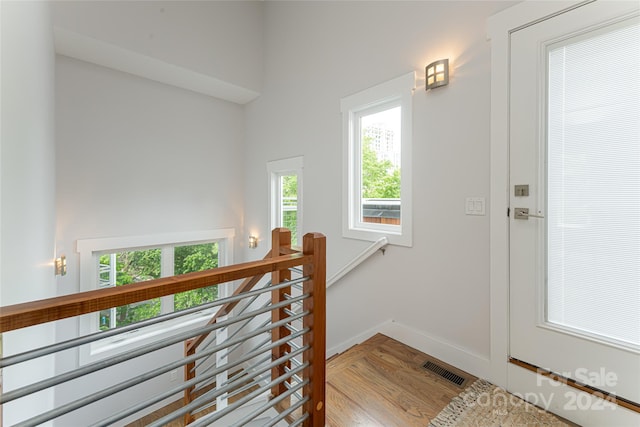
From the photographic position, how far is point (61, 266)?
2938 millimetres

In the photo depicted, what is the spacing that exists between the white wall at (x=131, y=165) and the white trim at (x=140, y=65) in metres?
0.12

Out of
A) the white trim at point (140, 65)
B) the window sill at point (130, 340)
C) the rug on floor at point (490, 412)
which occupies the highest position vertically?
the white trim at point (140, 65)

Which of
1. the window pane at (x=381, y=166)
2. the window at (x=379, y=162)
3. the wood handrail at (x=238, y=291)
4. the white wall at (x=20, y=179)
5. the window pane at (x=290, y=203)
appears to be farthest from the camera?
the window pane at (x=290, y=203)

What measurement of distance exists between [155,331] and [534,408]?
3.98 meters

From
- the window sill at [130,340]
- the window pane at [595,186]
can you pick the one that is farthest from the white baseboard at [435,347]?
the window sill at [130,340]

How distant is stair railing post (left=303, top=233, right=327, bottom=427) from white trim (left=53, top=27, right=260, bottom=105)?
3147 millimetres

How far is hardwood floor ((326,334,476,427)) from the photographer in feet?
4.68

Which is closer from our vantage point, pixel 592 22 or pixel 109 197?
pixel 592 22

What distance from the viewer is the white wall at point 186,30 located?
8.79 feet

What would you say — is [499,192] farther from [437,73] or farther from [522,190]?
[437,73]

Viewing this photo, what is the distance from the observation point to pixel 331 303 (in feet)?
9.20

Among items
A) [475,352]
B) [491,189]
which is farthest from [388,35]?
[475,352]

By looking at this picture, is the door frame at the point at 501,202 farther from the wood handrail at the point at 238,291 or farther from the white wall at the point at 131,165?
the white wall at the point at 131,165

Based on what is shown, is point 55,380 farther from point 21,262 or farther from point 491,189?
point 491,189
